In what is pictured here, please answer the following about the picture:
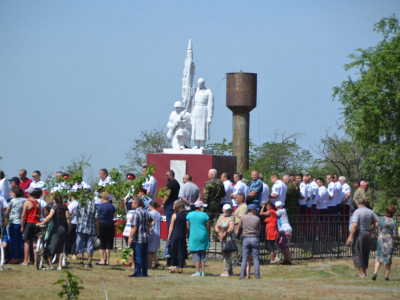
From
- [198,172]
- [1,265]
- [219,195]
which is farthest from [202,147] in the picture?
[1,265]

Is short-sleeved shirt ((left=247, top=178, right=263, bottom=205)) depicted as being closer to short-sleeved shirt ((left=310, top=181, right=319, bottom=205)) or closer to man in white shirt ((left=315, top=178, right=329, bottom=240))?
man in white shirt ((left=315, top=178, right=329, bottom=240))

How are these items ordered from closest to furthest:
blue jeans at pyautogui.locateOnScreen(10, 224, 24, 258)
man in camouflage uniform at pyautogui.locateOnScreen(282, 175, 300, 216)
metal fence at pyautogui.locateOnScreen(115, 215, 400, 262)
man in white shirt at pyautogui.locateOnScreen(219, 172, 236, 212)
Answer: blue jeans at pyautogui.locateOnScreen(10, 224, 24, 258) < man in white shirt at pyautogui.locateOnScreen(219, 172, 236, 212) < metal fence at pyautogui.locateOnScreen(115, 215, 400, 262) < man in camouflage uniform at pyautogui.locateOnScreen(282, 175, 300, 216)

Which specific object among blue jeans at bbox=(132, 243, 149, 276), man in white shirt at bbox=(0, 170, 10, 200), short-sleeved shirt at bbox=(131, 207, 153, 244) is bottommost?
blue jeans at bbox=(132, 243, 149, 276)

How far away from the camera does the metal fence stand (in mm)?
24109

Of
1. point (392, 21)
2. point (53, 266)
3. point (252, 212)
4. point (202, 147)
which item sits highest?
point (392, 21)

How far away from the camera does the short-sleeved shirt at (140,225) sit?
761 inches

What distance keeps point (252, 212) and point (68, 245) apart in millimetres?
4686

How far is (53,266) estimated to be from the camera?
20.1m

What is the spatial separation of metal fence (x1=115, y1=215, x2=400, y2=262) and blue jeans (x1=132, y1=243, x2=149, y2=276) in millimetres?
4221

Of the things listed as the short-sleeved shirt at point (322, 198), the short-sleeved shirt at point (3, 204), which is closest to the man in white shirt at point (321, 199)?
the short-sleeved shirt at point (322, 198)

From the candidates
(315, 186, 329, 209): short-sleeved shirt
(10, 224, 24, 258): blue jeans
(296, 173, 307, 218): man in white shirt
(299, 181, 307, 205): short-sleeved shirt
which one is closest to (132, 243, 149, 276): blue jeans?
(10, 224, 24, 258): blue jeans

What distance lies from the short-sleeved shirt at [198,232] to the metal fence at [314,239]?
10.2ft

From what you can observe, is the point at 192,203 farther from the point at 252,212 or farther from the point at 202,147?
the point at 202,147

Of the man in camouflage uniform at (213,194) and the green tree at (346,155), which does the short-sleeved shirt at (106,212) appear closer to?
the man in camouflage uniform at (213,194)
